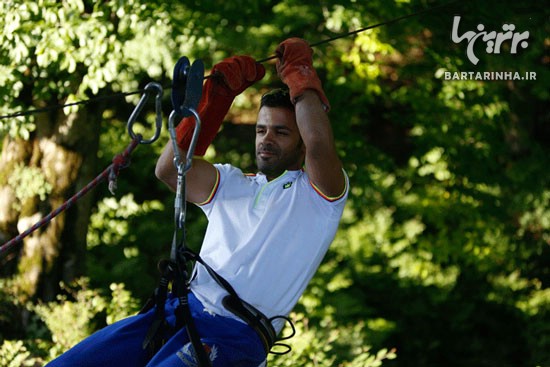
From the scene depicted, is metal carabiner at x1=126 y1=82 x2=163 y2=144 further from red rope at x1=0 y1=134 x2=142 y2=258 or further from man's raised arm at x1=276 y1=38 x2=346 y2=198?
Answer: man's raised arm at x1=276 y1=38 x2=346 y2=198

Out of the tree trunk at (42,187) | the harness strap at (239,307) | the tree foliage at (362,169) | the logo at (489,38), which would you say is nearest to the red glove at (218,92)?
the harness strap at (239,307)

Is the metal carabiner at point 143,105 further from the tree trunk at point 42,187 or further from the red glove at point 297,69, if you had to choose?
the tree trunk at point 42,187

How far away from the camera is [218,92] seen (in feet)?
10.1

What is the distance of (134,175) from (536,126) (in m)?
4.84

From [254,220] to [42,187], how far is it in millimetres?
3555

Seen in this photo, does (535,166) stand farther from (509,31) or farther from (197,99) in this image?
(197,99)

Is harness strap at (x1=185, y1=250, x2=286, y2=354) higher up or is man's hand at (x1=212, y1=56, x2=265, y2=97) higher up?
man's hand at (x1=212, y1=56, x2=265, y2=97)

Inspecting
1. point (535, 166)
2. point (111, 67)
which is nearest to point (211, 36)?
point (111, 67)

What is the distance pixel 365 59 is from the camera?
7.52 m

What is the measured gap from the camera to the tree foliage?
5527 millimetres

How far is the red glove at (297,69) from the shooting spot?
2920 mm

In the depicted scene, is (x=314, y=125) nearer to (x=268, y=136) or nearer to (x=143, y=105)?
(x=268, y=136)

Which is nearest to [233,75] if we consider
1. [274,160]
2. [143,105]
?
[274,160]

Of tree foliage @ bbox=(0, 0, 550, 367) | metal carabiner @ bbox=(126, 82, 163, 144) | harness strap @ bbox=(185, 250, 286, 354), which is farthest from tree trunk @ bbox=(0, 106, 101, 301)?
harness strap @ bbox=(185, 250, 286, 354)
